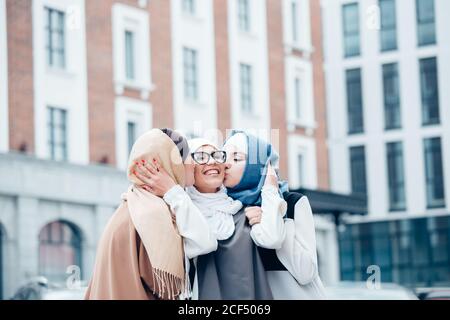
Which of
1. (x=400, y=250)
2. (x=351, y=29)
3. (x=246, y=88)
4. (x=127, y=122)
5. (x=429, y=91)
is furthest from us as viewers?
(x=351, y=29)

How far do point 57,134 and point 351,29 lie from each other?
17.0m

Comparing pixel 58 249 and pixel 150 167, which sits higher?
pixel 58 249

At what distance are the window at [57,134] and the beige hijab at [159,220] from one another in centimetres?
1763

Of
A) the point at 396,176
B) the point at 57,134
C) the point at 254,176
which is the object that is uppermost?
the point at 396,176

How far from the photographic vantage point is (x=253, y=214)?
11.0 ft

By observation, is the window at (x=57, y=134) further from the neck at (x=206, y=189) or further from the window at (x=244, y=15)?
the neck at (x=206, y=189)

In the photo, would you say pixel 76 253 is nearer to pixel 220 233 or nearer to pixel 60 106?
pixel 60 106

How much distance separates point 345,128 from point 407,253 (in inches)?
179

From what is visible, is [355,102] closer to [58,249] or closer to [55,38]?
[55,38]

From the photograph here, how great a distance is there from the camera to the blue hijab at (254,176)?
11.3 feet

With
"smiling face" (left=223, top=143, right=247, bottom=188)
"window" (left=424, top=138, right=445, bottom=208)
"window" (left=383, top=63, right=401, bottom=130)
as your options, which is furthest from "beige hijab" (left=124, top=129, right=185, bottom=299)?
"window" (left=383, top=63, right=401, bottom=130)

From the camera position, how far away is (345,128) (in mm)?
36219

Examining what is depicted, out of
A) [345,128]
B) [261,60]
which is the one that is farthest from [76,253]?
[345,128]

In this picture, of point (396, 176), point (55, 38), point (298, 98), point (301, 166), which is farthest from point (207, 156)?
point (396, 176)
